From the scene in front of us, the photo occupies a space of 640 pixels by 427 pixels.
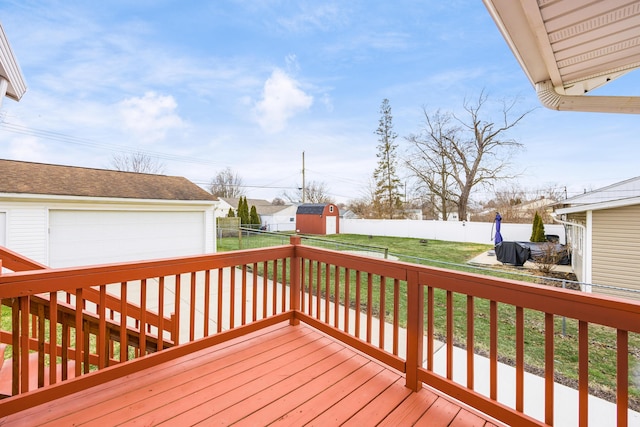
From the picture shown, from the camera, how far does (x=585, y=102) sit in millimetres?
2568

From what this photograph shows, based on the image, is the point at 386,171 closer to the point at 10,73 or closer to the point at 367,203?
the point at 367,203

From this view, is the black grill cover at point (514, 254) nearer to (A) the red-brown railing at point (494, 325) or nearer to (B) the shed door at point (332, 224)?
(A) the red-brown railing at point (494, 325)

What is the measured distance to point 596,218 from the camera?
6.74 meters

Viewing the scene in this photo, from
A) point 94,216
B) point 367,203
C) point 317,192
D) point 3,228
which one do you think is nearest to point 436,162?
point 367,203

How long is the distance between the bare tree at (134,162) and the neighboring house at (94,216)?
47.4 ft

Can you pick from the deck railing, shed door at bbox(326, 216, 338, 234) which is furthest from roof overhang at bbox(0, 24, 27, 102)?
shed door at bbox(326, 216, 338, 234)

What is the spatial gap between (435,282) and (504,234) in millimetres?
15385

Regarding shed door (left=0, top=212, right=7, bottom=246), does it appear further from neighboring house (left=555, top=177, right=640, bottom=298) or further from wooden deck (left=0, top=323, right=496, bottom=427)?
neighboring house (left=555, top=177, right=640, bottom=298)

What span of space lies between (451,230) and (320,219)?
9.00 meters

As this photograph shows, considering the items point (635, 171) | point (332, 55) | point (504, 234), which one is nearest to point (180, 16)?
point (332, 55)

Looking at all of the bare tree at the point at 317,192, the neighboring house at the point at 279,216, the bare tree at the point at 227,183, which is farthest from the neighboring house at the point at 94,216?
the bare tree at the point at 227,183

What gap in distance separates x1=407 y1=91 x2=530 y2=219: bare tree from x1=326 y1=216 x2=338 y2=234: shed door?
6885 millimetres

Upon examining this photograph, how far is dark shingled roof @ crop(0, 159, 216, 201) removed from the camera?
24.2ft

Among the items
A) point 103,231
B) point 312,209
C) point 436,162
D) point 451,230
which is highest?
point 436,162
